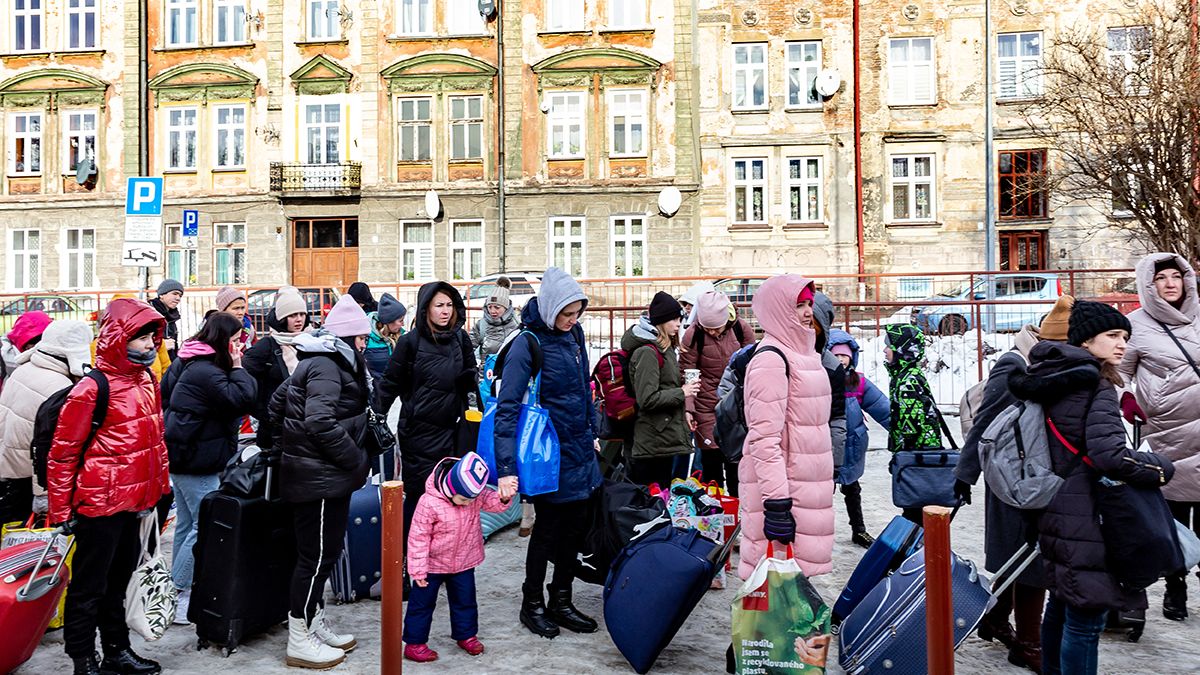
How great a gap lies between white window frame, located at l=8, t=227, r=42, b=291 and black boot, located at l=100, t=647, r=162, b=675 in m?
29.3

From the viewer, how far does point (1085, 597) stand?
13.1 ft

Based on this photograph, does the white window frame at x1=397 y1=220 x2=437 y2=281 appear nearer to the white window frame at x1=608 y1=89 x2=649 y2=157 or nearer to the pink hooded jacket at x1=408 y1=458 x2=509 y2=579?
the white window frame at x1=608 y1=89 x2=649 y2=157

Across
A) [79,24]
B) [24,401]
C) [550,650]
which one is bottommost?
[550,650]

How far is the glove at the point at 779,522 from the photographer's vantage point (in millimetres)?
4430

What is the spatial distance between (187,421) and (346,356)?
1.31 metres

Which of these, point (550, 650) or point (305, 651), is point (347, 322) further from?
point (550, 650)

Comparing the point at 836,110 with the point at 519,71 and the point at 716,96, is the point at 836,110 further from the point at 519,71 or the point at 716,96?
the point at 519,71

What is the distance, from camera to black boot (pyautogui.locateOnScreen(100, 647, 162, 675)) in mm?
→ 4844

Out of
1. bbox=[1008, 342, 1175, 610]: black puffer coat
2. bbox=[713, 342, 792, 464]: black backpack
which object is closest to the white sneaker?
bbox=[713, 342, 792, 464]: black backpack

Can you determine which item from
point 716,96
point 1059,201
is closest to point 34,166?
point 716,96

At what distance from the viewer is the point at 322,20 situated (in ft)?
95.4

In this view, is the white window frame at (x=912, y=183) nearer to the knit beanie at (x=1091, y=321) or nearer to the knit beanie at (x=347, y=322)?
the knit beanie at (x=1091, y=321)

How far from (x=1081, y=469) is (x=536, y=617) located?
119 inches

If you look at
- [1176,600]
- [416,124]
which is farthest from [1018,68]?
[1176,600]
